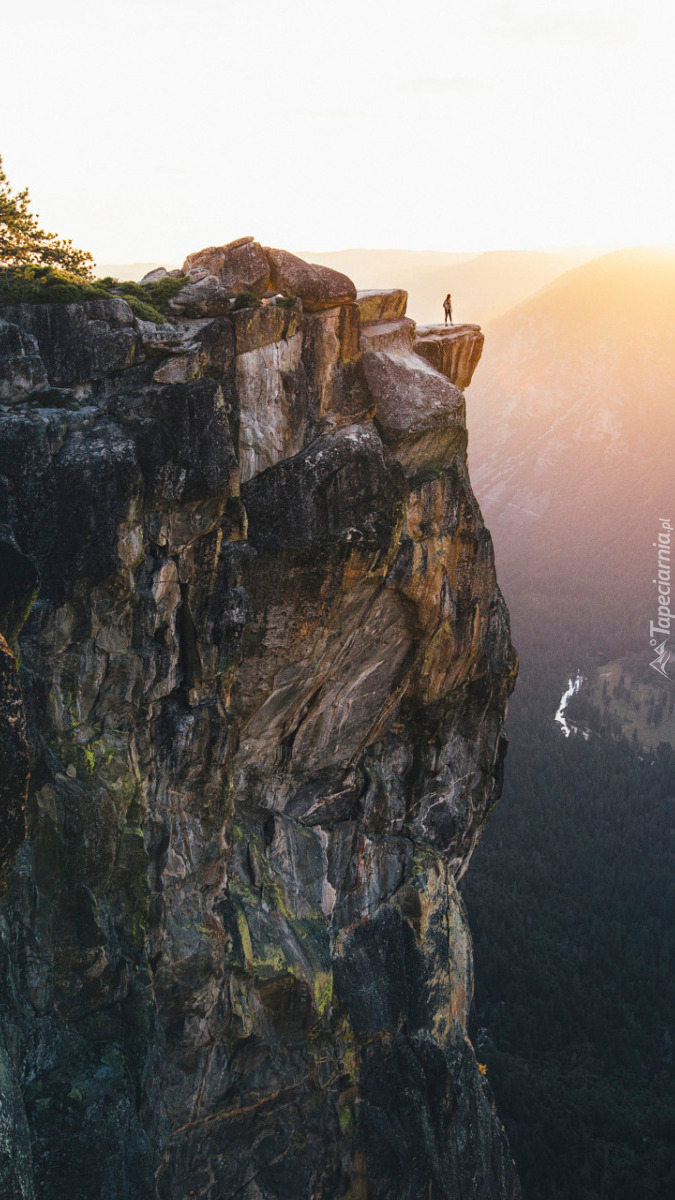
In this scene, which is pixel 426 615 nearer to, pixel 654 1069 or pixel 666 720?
pixel 654 1069

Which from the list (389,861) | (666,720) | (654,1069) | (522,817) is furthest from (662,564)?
(389,861)

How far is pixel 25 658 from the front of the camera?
26812 millimetres

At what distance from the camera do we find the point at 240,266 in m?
32.3

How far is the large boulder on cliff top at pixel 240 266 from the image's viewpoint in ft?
105

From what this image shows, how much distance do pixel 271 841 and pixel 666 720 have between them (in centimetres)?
10790

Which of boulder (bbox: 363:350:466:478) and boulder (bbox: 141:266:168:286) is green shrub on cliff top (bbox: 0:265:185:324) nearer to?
boulder (bbox: 141:266:168:286)

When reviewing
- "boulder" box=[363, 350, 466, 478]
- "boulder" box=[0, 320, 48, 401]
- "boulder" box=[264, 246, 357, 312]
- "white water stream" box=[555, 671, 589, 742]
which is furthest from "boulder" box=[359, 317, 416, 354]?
"white water stream" box=[555, 671, 589, 742]

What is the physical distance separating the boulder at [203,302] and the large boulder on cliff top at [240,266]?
87cm

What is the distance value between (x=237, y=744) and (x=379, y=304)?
1705cm

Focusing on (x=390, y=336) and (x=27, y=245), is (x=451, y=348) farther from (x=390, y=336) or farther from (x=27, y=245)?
(x=27, y=245)

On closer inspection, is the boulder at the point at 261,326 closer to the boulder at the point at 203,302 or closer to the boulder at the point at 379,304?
the boulder at the point at 203,302

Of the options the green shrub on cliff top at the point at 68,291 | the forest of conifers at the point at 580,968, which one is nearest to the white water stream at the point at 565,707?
the forest of conifers at the point at 580,968

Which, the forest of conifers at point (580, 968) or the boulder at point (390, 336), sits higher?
the boulder at point (390, 336)

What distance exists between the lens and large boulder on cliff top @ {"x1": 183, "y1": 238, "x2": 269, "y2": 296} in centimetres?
3209
